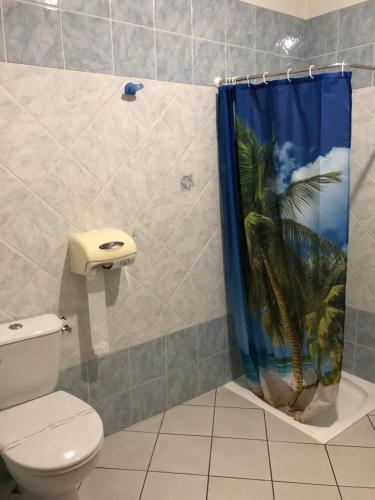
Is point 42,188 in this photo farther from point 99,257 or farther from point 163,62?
point 163,62

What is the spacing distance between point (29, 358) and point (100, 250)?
534 millimetres

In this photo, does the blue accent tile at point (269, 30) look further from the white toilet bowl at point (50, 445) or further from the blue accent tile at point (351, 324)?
the white toilet bowl at point (50, 445)

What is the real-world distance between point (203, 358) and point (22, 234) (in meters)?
1.32

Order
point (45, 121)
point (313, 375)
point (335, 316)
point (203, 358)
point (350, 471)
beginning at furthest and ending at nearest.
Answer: point (203, 358) < point (313, 375) < point (335, 316) < point (350, 471) < point (45, 121)

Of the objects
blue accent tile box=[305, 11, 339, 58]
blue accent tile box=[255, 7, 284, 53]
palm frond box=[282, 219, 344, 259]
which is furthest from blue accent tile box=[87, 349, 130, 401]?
blue accent tile box=[305, 11, 339, 58]

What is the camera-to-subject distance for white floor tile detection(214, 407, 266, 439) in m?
2.23

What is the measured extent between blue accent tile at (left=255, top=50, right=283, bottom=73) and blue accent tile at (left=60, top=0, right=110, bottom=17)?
997 mm

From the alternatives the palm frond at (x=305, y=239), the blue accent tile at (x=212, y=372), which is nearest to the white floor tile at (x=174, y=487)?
the blue accent tile at (x=212, y=372)

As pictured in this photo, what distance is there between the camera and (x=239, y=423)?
2314 mm

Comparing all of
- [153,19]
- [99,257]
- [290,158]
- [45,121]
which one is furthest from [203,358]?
[153,19]

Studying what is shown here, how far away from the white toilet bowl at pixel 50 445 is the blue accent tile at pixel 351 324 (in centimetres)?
178

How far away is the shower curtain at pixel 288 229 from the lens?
196cm

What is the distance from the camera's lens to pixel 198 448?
2.12m

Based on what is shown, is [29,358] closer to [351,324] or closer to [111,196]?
[111,196]
